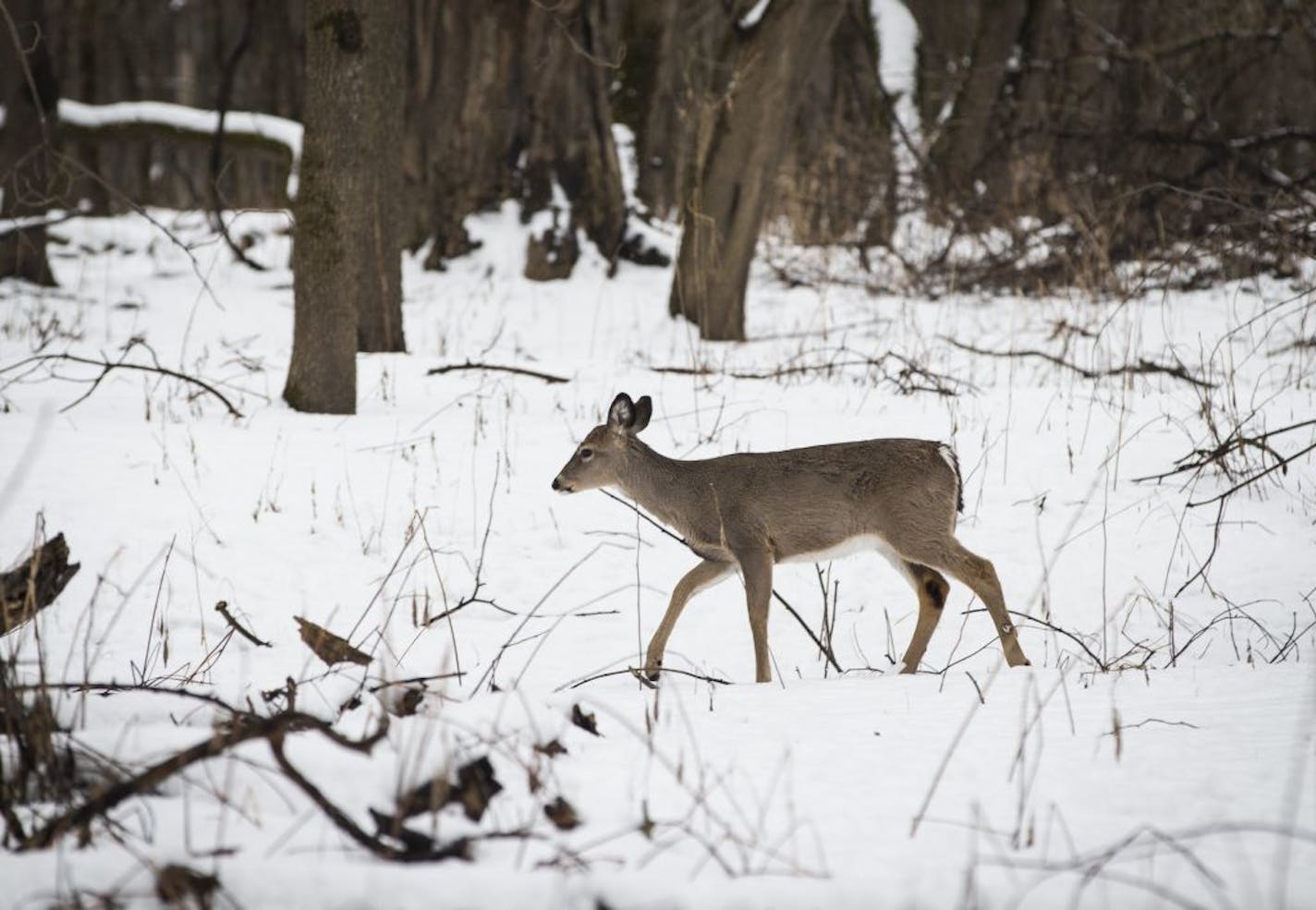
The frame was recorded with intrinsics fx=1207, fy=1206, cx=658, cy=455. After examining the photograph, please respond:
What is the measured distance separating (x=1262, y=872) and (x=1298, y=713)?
1238 mm

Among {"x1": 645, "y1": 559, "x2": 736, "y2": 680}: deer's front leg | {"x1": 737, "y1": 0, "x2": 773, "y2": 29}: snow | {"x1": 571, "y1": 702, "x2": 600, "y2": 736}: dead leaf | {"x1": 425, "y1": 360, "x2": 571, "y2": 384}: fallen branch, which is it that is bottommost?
{"x1": 645, "y1": 559, "x2": 736, "y2": 680}: deer's front leg

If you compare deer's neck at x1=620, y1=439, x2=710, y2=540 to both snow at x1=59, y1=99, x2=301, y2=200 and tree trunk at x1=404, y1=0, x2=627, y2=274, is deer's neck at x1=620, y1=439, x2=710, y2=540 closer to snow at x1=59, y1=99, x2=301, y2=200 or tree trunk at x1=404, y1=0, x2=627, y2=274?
tree trunk at x1=404, y1=0, x2=627, y2=274

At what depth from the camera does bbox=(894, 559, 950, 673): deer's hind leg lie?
527 cm

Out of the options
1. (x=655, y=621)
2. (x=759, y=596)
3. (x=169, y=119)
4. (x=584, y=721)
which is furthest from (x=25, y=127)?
(x=584, y=721)

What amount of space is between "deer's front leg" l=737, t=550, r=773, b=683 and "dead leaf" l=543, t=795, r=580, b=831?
2319 millimetres

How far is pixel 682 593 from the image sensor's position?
17.7ft

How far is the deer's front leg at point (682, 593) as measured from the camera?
5.19m

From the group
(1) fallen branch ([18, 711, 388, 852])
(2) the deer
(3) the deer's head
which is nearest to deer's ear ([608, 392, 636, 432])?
(3) the deer's head

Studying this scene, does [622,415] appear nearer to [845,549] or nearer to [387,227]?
[845,549]

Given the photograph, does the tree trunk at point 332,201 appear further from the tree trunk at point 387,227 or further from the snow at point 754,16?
the snow at point 754,16

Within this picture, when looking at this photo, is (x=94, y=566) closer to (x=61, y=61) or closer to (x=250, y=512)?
(x=250, y=512)

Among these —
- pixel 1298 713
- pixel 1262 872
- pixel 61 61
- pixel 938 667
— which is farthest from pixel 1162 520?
pixel 61 61

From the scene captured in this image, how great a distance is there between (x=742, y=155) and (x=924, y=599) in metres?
6.10

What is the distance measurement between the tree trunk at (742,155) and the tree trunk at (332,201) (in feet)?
11.0
